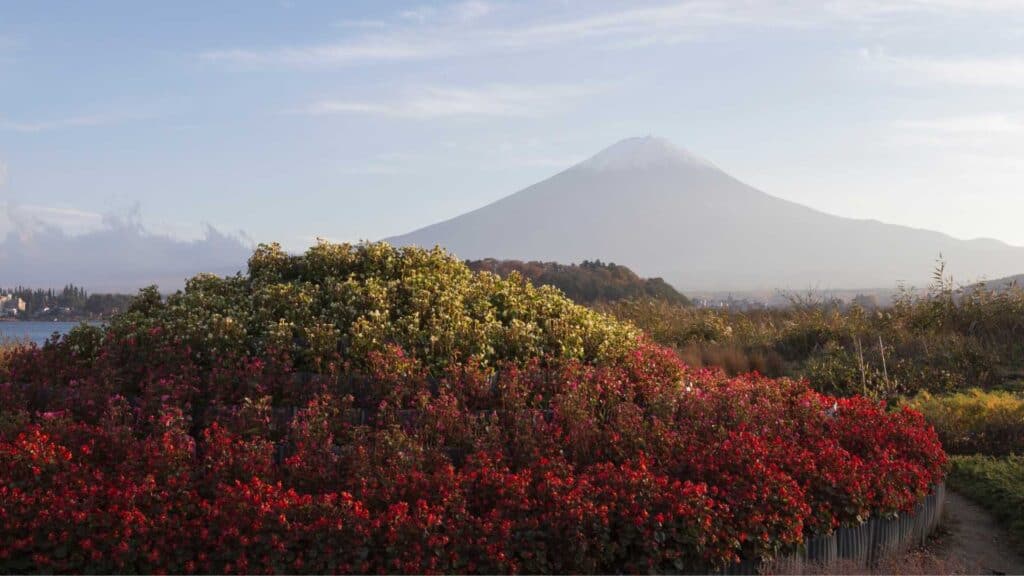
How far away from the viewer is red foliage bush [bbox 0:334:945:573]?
14.4 feet

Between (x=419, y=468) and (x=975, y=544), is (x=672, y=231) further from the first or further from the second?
(x=419, y=468)

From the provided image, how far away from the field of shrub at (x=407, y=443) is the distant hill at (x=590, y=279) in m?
17.8

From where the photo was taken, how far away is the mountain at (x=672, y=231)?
326ft

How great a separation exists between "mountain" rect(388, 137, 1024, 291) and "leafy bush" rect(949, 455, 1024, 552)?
84.8 m

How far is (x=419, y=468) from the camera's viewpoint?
16.4 ft

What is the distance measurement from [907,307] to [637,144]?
112641 millimetres

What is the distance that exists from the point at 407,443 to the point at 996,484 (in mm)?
4802

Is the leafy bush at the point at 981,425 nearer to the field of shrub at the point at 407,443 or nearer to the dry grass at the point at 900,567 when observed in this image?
the field of shrub at the point at 407,443

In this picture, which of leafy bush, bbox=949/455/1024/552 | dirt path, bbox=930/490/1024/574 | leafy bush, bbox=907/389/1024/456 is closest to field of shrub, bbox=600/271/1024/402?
leafy bush, bbox=907/389/1024/456

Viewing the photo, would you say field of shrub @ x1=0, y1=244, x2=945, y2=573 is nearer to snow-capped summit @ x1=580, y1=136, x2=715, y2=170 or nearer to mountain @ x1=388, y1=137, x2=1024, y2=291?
mountain @ x1=388, y1=137, x2=1024, y2=291

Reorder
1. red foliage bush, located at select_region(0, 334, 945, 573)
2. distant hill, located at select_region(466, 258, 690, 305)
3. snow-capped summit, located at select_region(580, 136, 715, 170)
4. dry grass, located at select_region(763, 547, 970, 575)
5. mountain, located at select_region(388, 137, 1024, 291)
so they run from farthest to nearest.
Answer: snow-capped summit, located at select_region(580, 136, 715, 170) < mountain, located at select_region(388, 137, 1024, 291) < distant hill, located at select_region(466, 258, 690, 305) < dry grass, located at select_region(763, 547, 970, 575) < red foliage bush, located at select_region(0, 334, 945, 573)

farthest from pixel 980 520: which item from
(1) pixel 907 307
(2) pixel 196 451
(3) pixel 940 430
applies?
A: (1) pixel 907 307

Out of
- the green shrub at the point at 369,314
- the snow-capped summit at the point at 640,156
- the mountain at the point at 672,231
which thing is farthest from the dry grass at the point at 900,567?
the snow-capped summit at the point at 640,156

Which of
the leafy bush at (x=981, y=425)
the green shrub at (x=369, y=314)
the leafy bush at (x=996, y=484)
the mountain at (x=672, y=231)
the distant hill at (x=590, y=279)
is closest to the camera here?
the leafy bush at (x=996, y=484)
